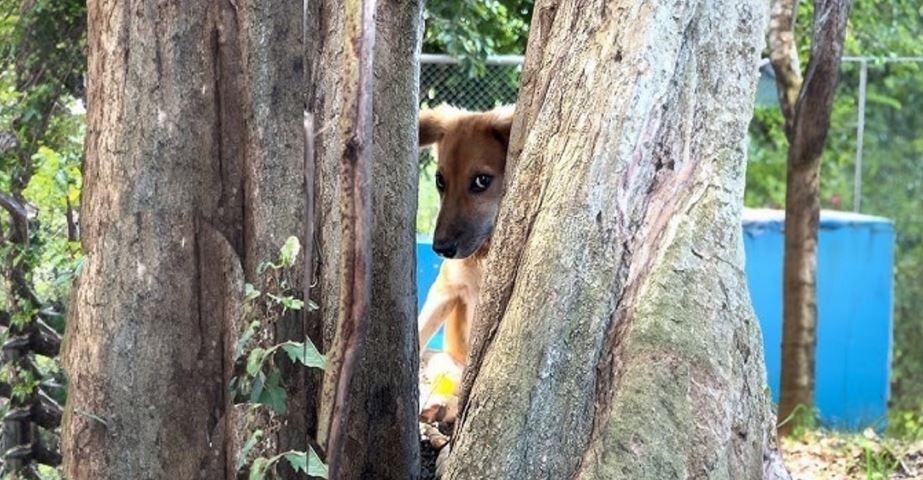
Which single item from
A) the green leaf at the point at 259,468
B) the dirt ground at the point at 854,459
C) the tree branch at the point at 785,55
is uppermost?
the tree branch at the point at 785,55

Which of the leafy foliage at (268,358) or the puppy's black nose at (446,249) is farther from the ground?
the leafy foliage at (268,358)

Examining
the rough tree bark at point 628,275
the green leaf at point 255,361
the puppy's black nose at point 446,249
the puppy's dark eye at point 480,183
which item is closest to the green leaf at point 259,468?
the green leaf at point 255,361

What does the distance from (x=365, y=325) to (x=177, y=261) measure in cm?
83

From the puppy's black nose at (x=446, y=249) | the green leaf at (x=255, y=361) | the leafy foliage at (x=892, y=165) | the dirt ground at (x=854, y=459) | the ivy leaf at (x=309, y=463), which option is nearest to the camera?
the ivy leaf at (x=309, y=463)

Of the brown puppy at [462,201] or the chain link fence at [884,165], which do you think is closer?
the brown puppy at [462,201]

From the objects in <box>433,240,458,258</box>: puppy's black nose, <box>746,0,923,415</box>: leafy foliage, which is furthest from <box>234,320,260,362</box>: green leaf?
<box>746,0,923,415</box>: leafy foliage

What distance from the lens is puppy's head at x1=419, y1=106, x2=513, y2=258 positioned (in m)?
5.86

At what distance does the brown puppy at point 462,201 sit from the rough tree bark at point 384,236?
217 cm

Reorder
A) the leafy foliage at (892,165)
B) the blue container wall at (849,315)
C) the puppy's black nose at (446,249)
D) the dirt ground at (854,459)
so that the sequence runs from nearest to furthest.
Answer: the puppy's black nose at (446,249) → the dirt ground at (854,459) → the blue container wall at (849,315) → the leafy foliage at (892,165)

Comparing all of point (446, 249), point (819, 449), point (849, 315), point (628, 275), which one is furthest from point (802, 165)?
point (849, 315)

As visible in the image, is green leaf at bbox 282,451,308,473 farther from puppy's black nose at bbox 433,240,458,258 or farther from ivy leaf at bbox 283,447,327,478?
puppy's black nose at bbox 433,240,458,258

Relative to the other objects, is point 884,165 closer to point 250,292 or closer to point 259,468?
point 250,292

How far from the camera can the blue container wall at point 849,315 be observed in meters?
10.9

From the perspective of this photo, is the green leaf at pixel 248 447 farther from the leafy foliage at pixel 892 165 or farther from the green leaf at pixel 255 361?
the leafy foliage at pixel 892 165
